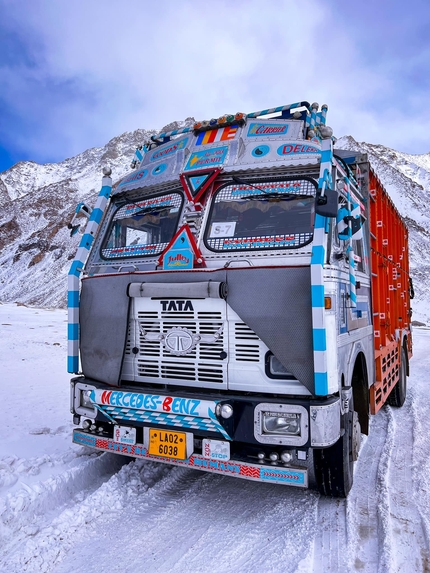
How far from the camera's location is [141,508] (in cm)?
386

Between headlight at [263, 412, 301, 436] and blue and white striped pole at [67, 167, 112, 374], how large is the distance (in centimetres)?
208

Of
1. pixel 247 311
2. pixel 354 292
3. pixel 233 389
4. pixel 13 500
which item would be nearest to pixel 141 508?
pixel 13 500

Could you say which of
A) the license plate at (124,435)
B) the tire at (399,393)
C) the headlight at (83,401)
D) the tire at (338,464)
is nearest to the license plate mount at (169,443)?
the license plate at (124,435)

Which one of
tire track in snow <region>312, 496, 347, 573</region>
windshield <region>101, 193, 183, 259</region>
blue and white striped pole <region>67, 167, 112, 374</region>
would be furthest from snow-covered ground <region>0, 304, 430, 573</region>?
windshield <region>101, 193, 183, 259</region>

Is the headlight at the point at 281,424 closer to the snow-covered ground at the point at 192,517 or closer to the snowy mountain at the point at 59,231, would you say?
the snow-covered ground at the point at 192,517

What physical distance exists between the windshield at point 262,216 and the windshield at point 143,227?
47cm

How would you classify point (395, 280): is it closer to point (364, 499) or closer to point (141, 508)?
point (364, 499)

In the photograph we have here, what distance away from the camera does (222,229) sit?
4223 millimetres

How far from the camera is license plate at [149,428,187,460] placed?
367 centimetres

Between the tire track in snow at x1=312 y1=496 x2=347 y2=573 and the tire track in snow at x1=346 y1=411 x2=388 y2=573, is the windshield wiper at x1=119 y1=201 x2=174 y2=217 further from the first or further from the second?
the tire track in snow at x1=346 y1=411 x2=388 y2=573

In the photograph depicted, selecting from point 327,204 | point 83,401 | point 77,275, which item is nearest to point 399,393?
point 327,204

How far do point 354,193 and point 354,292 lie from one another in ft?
3.86

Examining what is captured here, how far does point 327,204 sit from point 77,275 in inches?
101

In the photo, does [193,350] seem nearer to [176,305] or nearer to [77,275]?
[176,305]
